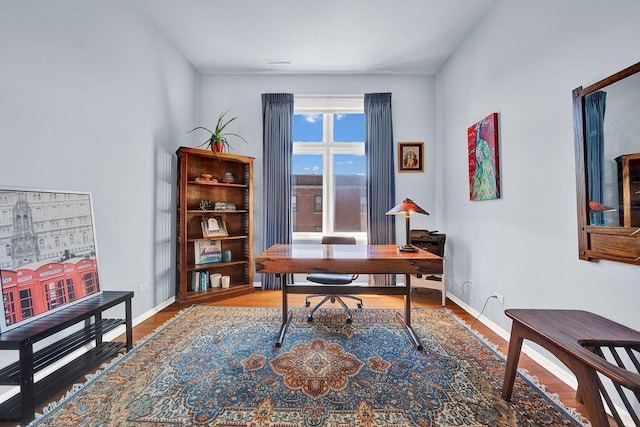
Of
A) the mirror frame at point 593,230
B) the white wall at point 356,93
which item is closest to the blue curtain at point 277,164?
the white wall at point 356,93

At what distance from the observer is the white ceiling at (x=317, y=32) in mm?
2506

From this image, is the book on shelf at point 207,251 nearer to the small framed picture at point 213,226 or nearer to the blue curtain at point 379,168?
the small framed picture at point 213,226

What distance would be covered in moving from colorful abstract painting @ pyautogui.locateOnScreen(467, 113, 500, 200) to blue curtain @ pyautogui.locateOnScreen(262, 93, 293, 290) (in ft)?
7.62

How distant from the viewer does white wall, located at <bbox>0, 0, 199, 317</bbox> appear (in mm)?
1582

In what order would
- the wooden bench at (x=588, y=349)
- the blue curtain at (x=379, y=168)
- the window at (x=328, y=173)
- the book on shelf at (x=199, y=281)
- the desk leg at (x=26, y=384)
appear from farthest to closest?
the window at (x=328, y=173)
the blue curtain at (x=379, y=168)
the book on shelf at (x=199, y=281)
the desk leg at (x=26, y=384)
the wooden bench at (x=588, y=349)

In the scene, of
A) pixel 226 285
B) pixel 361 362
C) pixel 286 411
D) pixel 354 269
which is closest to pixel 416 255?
pixel 354 269

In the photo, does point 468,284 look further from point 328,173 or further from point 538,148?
point 328,173

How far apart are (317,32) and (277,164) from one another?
169cm

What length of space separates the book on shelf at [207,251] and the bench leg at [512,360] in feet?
10.3

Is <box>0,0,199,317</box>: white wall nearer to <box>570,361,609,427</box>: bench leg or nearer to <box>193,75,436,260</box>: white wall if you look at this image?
<box>193,75,436,260</box>: white wall

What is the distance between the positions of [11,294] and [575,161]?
3441mm

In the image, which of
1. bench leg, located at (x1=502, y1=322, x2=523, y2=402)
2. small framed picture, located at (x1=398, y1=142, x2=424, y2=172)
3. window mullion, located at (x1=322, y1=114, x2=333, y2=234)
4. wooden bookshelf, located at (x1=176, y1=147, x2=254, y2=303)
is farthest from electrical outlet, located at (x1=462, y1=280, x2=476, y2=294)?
wooden bookshelf, located at (x1=176, y1=147, x2=254, y2=303)

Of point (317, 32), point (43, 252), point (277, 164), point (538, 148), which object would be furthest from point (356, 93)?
point (43, 252)

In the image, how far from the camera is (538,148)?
1.93 metres
